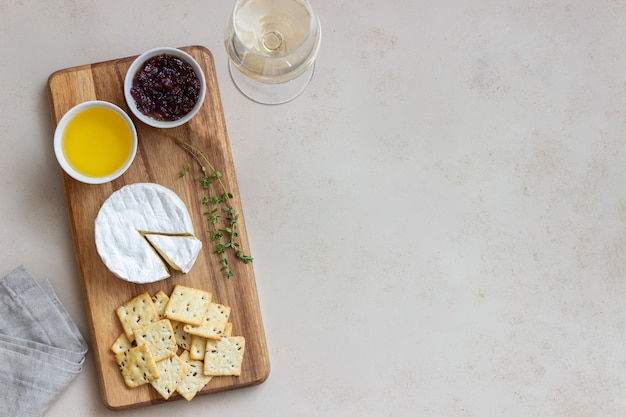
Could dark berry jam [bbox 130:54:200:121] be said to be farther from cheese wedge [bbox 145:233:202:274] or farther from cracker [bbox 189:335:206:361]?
cracker [bbox 189:335:206:361]

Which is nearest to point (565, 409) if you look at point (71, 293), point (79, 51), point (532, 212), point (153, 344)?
point (532, 212)

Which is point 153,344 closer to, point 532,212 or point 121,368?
point 121,368

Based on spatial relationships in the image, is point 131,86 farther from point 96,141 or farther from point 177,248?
point 177,248

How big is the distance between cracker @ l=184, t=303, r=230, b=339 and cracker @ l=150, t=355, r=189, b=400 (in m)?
0.09

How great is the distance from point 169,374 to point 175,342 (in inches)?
3.4

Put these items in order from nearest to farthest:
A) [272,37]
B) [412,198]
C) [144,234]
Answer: [272,37], [144,234], [412,198]

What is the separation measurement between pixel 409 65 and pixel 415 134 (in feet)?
0.66

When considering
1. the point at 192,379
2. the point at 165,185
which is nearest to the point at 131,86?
the point at 165,185

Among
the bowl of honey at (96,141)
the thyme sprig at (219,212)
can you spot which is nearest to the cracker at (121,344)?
the thyme sprig at (219,212)

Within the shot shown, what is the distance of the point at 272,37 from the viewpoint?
69.2 inches

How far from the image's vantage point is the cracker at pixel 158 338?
1877mm

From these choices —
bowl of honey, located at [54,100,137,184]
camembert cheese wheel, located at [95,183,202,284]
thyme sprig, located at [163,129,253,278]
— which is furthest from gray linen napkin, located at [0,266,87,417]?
thyme sprig, located at [163,129,253,278]

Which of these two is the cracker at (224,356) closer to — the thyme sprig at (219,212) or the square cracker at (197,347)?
the square cracker at (197,347)

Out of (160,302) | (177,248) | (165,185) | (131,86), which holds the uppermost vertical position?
(131,86)
